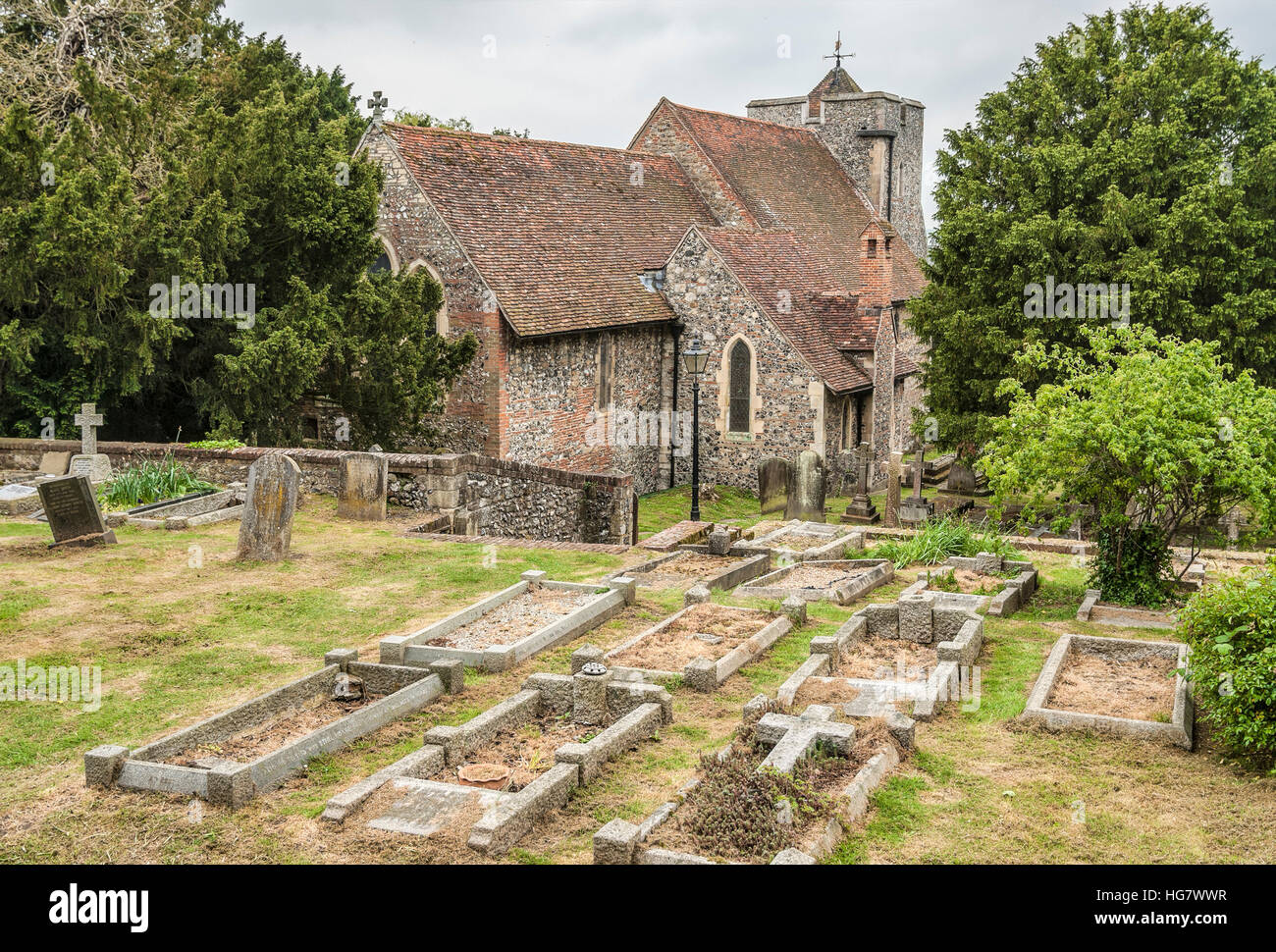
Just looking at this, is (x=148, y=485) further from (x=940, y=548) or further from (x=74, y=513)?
(x=940, y=548)

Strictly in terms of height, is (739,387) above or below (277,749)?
above

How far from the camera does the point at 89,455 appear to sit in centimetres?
1664

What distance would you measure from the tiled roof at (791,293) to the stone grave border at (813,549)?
9773mm

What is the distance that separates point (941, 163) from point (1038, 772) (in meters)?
19.7

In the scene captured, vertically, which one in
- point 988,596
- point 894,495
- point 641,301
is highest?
point 641,301

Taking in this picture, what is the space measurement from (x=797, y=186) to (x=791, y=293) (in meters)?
9.62

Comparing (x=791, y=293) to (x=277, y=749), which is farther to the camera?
(x=791, y=293)

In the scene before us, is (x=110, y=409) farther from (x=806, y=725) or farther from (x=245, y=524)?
(x=806, y=725)

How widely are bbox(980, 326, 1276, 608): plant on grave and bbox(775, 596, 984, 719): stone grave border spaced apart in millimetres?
2076

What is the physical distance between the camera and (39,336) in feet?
54.4

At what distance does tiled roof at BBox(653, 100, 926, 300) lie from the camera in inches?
1324

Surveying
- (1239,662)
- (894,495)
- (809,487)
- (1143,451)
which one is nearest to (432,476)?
(809,487)

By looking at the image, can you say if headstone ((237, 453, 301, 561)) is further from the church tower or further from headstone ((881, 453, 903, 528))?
the church tower

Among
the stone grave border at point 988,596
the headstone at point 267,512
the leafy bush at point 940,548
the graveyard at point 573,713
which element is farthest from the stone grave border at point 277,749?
the leafy bush at point 940,548
